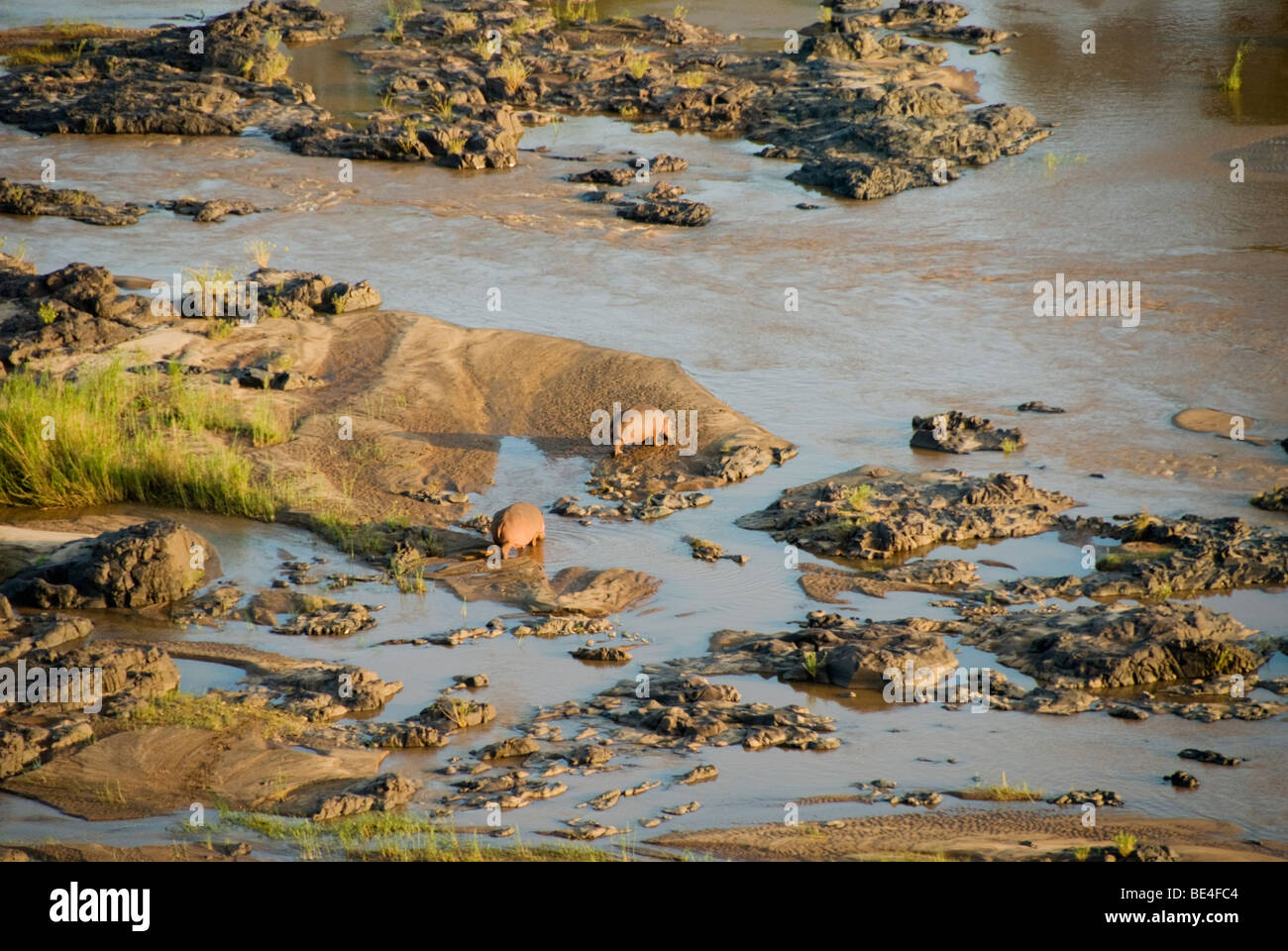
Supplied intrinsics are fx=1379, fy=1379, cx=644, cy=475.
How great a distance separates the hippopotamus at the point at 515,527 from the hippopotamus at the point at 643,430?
149cm

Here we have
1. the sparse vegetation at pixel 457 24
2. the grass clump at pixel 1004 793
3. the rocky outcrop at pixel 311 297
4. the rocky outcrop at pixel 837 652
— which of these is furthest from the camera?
the sparse vegetation at pixel 457 24

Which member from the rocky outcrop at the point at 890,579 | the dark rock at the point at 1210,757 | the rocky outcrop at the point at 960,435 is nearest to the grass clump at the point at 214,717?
the rocky outcrop at the point at 890,579

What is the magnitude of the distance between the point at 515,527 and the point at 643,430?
1851 millimetres

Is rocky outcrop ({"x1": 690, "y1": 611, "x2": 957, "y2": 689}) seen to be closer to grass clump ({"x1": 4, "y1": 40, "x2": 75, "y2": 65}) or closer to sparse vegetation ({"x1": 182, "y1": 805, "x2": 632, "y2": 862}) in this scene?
sparse vegetation ({"x1": 182, "y1": 805, "x2": 632, "y2": 862})

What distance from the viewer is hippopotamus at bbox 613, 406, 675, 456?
9.15m

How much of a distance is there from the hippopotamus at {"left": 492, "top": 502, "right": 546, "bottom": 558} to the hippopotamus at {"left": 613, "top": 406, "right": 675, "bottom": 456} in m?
1.49

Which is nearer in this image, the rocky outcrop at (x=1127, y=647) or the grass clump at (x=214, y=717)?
the grass clump at (x=214, y=717)

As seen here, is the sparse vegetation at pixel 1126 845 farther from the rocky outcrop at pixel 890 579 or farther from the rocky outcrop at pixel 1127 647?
the rocky outcrop at pixel 890 579

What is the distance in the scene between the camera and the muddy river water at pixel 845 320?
575 cm

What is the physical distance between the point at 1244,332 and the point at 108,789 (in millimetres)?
9432

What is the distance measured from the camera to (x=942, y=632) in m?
6.83

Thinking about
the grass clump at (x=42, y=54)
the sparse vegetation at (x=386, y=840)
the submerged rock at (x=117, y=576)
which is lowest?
the sparse vegetation at (x=386, y=840)
